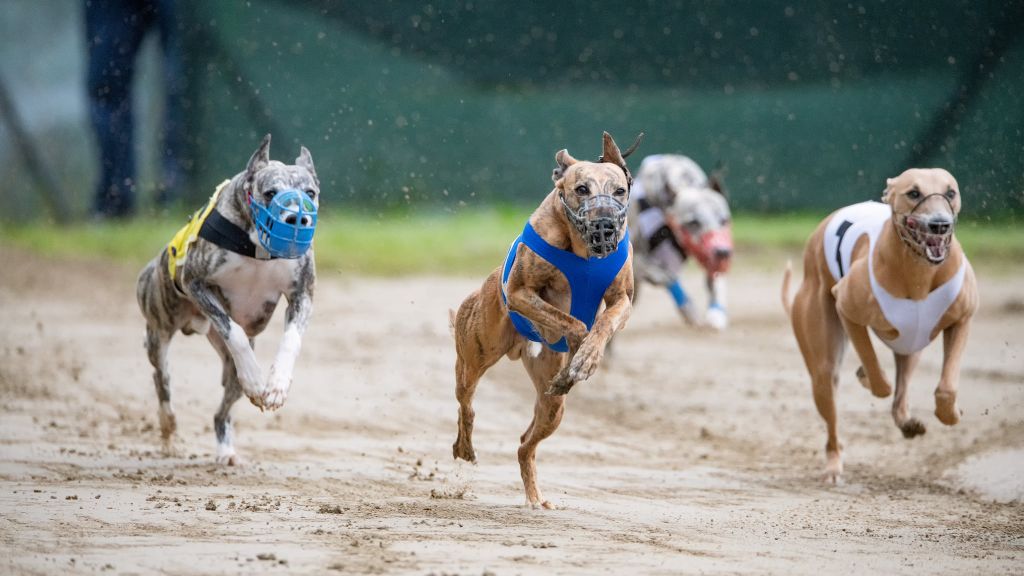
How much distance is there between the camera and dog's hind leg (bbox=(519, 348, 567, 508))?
4656 millimetres

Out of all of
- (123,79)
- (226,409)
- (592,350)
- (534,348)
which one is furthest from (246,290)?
(123,79)

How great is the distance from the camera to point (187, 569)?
3.56 m

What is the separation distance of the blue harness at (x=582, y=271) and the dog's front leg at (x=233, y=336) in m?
1.18

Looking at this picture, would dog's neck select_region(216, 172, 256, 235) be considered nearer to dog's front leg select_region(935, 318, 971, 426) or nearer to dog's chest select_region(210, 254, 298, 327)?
dog's chest select_region(210, 254, 298, 327)

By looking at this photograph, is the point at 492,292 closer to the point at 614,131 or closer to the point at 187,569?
the point at 187,569

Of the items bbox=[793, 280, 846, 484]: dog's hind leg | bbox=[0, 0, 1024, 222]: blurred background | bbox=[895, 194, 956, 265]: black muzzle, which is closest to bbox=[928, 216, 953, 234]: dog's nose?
bbox=[895, 194, 956, 265]: black muzzle

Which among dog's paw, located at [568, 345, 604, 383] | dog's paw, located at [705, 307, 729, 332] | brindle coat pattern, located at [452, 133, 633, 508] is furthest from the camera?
dog's paw, located at [705, 307, 729, 332]

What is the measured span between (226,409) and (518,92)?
8.00 metres

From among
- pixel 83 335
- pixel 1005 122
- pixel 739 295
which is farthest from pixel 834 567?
pixel 1005 122

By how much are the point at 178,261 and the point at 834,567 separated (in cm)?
293

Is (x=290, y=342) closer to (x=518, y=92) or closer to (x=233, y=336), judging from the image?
(x=233, y=336)

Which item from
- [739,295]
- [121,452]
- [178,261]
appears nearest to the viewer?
[178,261]

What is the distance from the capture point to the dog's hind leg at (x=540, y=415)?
466 centimetres

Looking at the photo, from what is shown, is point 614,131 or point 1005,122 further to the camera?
point 614,131
